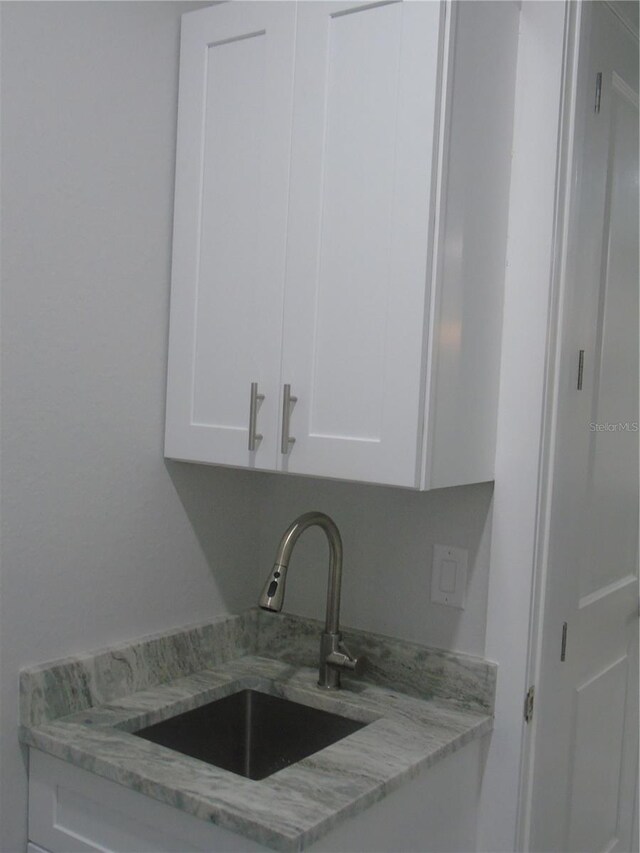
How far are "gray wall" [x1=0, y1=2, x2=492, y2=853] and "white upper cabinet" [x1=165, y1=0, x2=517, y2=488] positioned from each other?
0.09 m

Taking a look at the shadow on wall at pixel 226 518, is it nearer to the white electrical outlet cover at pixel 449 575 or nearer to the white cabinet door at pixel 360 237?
the white cabinet door at pixel 360 237

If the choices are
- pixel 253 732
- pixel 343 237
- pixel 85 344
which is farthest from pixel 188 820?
pixel 343 237

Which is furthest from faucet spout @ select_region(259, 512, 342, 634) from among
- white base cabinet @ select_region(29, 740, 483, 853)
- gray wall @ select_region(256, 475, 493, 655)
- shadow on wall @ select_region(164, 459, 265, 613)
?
white base cabinet @ select_region(29, 740, 483, 853)

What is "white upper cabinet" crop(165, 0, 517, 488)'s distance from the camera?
1.50m

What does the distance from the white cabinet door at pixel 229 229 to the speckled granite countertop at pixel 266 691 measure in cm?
47

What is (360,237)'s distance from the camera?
1.56 metres

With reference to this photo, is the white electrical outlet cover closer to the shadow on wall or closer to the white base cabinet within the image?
the white base cabinet

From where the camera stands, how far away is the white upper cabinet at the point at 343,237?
1504 mm

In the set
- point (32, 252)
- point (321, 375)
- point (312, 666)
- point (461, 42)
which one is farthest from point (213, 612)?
point (461, 42)

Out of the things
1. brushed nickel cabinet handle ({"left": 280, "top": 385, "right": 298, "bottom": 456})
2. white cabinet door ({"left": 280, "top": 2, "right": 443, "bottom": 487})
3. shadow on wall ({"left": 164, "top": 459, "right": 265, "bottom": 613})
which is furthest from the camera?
shadow on wall ({"left": 164, "top": 459, "right": 265, "bottom": 613})

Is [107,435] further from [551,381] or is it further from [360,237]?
[551,381]

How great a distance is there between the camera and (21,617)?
5.10 ft

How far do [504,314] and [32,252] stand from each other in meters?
0.88

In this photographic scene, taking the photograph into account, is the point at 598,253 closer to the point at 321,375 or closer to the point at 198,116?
the point at 321,375
